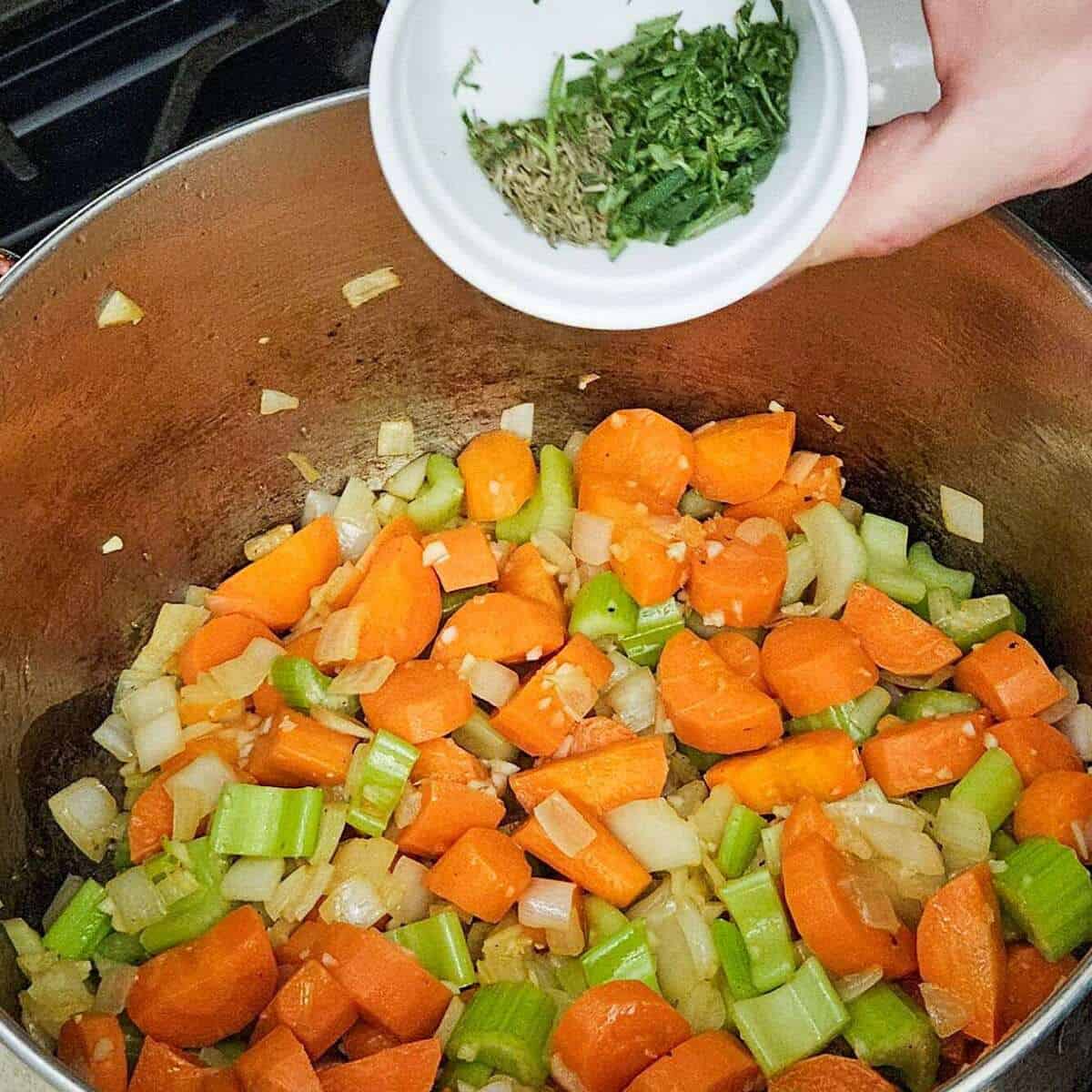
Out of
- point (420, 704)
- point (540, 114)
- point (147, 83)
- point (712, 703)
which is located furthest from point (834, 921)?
point (147, 83)

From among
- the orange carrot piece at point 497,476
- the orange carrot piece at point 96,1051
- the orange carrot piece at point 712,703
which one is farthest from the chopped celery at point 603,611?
the orange carrot piece at point 96,1051

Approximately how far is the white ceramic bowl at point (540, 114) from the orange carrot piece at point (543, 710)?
0.70 m

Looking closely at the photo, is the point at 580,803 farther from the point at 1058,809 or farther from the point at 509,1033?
the point at 1058,809

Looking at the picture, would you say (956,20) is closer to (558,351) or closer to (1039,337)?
(1039,337)

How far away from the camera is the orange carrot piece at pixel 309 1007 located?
6.00 feet

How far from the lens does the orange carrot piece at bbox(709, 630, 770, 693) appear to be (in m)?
2.16

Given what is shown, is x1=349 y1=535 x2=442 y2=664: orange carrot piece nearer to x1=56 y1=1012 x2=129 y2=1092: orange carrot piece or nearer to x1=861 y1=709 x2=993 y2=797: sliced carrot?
x1=56 y1=1012 x2=129 y2=1092: orange carrot piece

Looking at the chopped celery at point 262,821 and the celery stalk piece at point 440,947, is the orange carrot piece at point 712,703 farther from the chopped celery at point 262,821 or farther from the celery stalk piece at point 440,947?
the chopped celery at point 262,821

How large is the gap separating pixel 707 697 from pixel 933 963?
1.69 ft

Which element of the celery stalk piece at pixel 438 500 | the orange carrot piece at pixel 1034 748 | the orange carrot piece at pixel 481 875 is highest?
the celery stalk piece at pixel 438 500

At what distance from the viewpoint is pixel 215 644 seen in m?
2.20

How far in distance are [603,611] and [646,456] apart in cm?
30

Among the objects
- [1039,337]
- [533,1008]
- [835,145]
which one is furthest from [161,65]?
[533,1008]

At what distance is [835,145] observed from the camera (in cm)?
154
